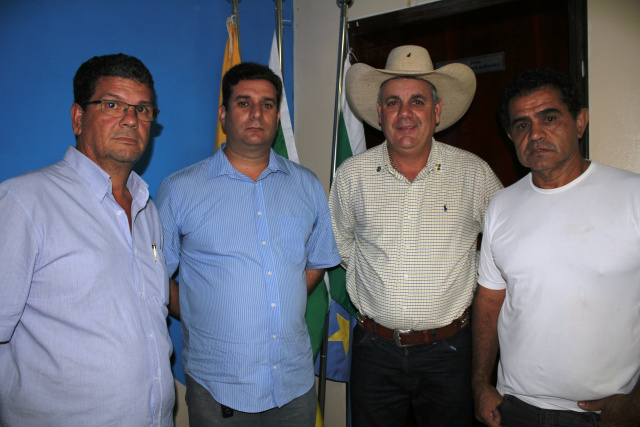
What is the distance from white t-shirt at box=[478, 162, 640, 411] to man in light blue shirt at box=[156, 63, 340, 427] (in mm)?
861

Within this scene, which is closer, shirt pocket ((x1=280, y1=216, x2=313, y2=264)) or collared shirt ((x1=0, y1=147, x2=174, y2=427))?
collared shirt ((x1=0, y1=147, x2=174, y2=427))

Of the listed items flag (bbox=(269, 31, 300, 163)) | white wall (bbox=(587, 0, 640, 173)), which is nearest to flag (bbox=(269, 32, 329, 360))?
Result: flag (bbox=(269, 31, 300, 163))

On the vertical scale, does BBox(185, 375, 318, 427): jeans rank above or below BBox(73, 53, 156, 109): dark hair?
below

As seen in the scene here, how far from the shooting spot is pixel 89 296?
115 centimetres

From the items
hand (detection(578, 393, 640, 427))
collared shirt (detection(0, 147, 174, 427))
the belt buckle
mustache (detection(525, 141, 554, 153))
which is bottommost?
hand (detection(578, 393, 640, 427))

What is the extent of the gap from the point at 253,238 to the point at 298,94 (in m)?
1.57

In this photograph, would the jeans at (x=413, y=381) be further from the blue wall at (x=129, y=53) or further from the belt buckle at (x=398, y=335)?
the blue wall at (x=129, y=53)

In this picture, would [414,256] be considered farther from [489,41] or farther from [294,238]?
[489,41]

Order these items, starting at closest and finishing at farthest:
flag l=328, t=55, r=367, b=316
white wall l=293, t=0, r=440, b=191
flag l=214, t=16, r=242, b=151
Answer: flag l=214, t=16, r=242, b=151 < flag l=328, t=55, r=367, b=316 < white wall l=293, t=0, r=440, b=191

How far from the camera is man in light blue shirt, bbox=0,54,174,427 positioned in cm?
109

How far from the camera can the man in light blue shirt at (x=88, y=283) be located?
3.57 feet

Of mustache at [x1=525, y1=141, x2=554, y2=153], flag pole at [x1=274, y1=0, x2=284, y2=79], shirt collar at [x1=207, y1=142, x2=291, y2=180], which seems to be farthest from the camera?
flag pole at [x1=274, y1=0, x2=284, y2=79]

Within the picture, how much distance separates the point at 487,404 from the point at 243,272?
1.11 m

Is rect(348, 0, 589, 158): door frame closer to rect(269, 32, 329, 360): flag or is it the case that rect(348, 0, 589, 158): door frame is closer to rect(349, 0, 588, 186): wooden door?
rect(349, 0, 588, 186): wooden door
